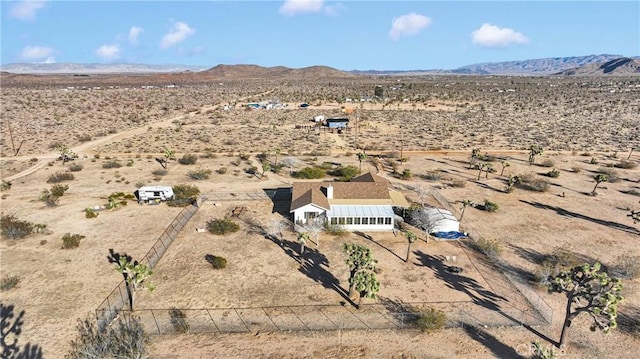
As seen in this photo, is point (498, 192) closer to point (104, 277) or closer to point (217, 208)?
point (217, 208)

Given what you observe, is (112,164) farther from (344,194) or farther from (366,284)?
(366,284)

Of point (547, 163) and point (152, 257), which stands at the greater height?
point (547, 163)

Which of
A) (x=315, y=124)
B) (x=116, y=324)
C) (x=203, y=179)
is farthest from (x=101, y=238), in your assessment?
(x=315, y=124)

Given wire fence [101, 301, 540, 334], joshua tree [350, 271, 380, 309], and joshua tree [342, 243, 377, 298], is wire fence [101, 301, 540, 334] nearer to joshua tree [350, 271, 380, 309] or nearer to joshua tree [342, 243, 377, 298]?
joshua tree [350, 271, 380, 309]

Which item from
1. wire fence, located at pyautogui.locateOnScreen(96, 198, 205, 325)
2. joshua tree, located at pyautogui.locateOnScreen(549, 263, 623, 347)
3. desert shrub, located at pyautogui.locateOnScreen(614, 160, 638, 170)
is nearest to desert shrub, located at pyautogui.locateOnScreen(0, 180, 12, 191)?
wire fence, located at pyautogui.locateOnScreen(96, 198, 205, 325)

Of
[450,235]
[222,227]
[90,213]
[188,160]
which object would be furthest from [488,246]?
[188,160]

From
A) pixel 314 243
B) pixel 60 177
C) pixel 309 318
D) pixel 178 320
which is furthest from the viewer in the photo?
pixel 60 177
